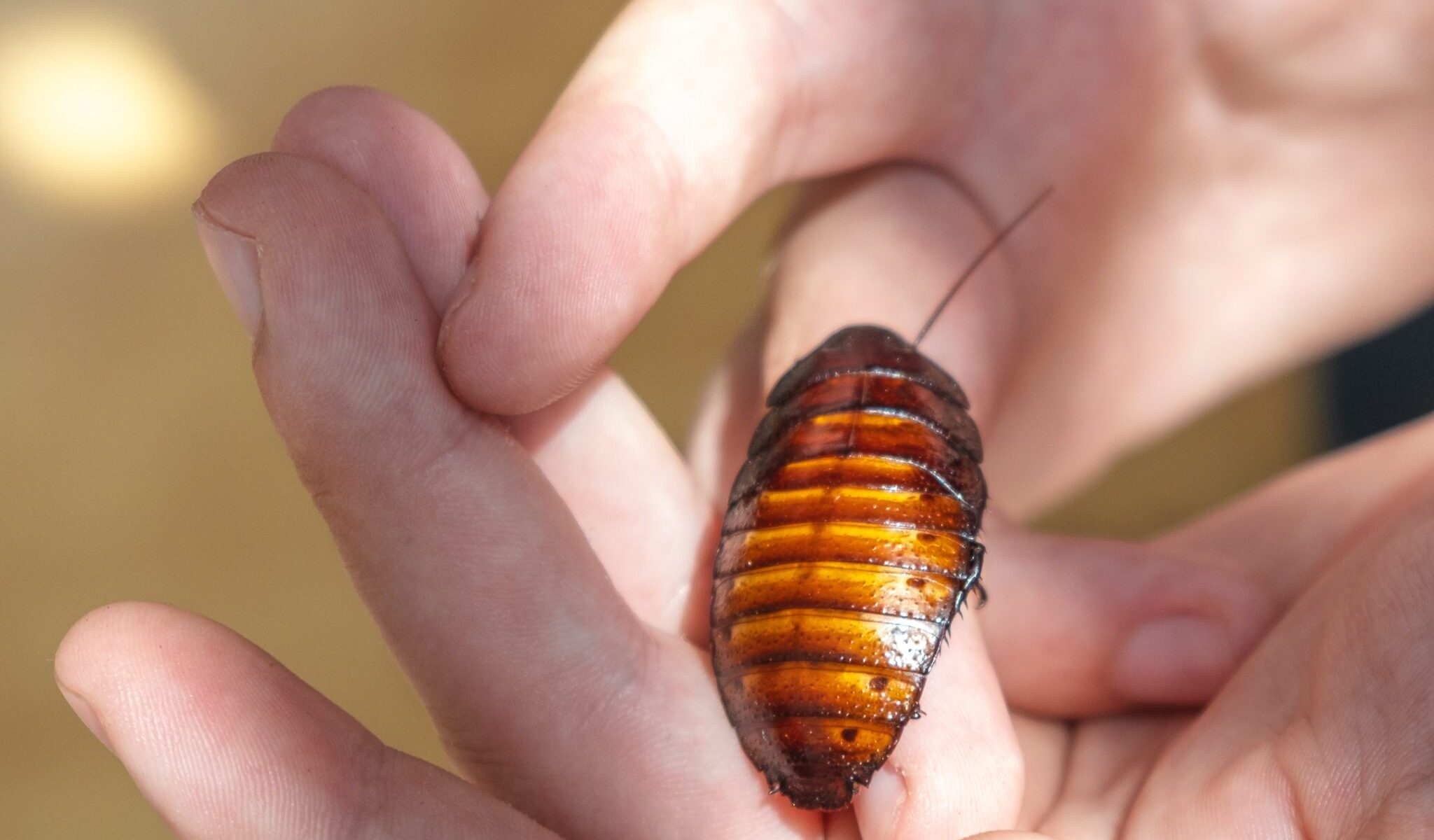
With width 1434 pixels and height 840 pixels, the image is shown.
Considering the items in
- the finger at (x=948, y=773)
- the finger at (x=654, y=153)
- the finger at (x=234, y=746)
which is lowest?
the finger at (x=948, y=773)

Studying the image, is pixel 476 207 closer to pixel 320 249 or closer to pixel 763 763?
pixel 320 249

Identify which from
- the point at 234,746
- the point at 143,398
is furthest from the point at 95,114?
the point at 234,746

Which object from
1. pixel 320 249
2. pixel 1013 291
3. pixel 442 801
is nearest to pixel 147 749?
pixel 442 801

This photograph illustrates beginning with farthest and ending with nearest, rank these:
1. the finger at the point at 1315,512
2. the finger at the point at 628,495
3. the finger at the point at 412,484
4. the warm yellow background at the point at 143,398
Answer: the warm yellow background at the point at 143,398, the finger at the point at 1315,512, the finger at the point at 628,495, the finger at the point at 412,484

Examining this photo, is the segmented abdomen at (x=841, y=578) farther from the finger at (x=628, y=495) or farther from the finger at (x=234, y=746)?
the finger at (x=234, y=746)

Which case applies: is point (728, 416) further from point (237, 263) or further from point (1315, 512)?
point (1315, 512)

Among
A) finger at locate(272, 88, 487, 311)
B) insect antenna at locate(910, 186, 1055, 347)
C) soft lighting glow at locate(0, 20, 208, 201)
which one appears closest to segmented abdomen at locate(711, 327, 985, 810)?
insect antenna at locate(910, 186, 1055, 347)

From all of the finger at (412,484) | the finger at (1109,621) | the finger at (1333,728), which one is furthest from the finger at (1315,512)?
the finger at (412,484)
